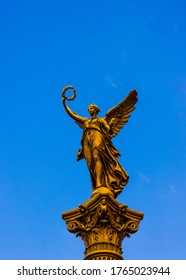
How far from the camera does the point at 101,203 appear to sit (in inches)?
916

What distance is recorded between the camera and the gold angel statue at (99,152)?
82.2ft

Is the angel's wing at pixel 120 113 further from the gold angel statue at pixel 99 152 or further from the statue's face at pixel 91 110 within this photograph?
the statue's face at pixel 91 110

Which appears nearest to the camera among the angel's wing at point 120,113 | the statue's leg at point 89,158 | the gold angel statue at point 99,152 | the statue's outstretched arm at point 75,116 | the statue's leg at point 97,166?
the statue's leg at point 97,166

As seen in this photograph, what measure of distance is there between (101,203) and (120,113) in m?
5.89

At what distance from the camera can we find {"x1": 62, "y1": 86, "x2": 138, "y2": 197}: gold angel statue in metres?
25.1

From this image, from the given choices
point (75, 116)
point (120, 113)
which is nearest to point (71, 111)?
point (75, 116)

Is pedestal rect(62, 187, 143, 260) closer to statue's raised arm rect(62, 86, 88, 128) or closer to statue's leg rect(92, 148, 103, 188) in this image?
statue's leg rect(92, 148, 103, 188)

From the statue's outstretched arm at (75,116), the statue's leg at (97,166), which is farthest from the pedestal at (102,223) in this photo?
the statue's outstretched arm at (75,116)

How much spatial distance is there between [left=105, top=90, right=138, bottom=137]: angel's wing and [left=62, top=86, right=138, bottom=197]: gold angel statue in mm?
288

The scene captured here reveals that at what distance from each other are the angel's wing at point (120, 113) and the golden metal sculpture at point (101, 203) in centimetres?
10

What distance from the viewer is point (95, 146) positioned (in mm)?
25359
